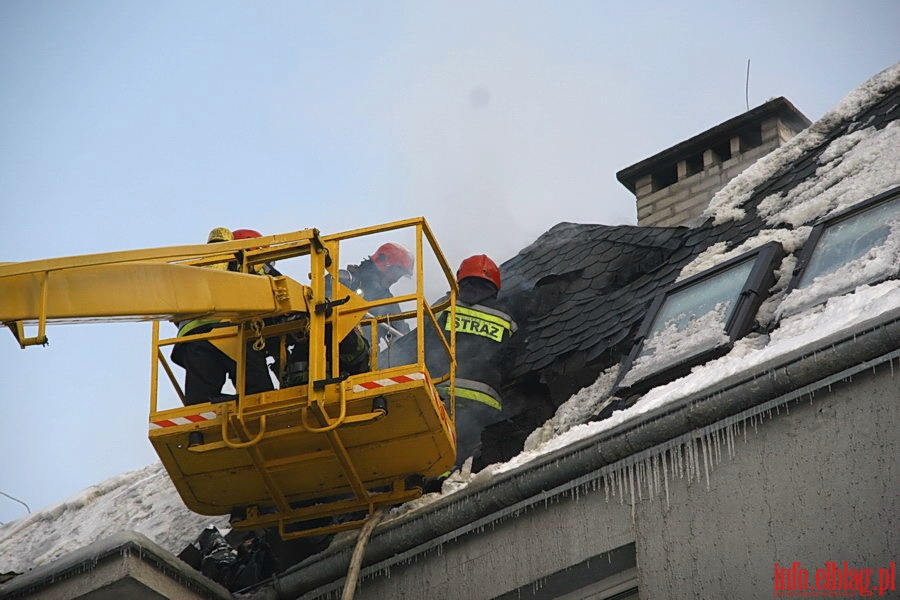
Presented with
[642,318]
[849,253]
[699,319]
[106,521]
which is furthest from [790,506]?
[106,521]

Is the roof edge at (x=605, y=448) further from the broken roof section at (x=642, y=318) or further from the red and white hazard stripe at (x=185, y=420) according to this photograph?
Result: the red and white hazard stripe at (x=185, y=420)

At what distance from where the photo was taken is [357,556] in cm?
880

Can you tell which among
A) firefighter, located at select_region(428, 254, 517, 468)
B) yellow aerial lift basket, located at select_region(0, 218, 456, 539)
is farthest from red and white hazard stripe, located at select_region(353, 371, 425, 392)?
firefighter, located at select_region(428, 254, 517, 468)

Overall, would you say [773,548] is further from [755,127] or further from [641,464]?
[755,127]

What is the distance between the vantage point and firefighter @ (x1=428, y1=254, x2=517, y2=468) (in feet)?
38.5

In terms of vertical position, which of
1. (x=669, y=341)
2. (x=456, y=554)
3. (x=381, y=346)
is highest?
(x=381, y=346)

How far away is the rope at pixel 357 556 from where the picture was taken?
863cm

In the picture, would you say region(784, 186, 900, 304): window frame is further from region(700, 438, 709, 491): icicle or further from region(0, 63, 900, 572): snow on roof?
Result: region(700, 438, 709, 491): icicle

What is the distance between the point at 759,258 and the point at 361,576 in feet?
13.1

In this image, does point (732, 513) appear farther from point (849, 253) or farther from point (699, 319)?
point (699, 319)

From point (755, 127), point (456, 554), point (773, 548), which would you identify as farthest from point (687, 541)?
point (755, 127)

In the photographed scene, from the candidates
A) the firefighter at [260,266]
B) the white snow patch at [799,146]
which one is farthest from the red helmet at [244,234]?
the white snow patch at [799,146]

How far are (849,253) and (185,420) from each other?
15.6 feet

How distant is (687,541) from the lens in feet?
24.8
